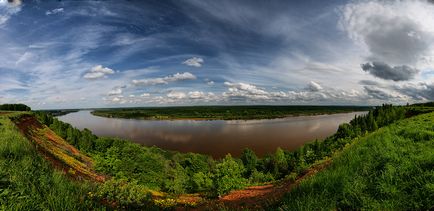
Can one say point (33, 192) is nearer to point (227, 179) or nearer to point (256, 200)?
point (256, 200)

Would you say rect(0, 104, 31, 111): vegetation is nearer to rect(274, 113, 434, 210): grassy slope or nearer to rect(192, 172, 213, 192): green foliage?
rect(192, 172, 213, 192): green foliage

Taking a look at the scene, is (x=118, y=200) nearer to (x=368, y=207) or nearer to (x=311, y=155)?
(x=368, y=207)

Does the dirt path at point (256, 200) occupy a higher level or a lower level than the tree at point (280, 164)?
higher

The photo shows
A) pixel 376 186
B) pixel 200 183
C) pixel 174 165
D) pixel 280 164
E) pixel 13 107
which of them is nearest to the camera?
pixel 376 186

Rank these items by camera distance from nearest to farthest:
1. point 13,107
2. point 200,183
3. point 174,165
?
1. point 200,183
2. point 13,107
3. point 174,165

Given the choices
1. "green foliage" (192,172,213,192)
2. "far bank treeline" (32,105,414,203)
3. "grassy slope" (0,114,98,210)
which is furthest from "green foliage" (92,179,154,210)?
"green foliage" (192,172,213,192)

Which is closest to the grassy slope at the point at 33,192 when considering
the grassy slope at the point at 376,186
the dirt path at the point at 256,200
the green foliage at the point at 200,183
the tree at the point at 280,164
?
the dirt path at the point at 256,200

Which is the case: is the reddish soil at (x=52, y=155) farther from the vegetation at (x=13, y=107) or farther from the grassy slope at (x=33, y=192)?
the vegetation at (x=13, y=107)

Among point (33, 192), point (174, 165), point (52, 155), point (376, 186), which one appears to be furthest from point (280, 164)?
point (33, 192)

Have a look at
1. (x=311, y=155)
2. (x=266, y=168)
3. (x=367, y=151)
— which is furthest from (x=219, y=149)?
(x=367, y=151)

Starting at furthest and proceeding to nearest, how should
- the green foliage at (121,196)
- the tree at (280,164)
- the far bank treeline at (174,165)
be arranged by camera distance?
the tree at (280,164) → the far bank treeline at (174,165) → the green foliage at (121,196)

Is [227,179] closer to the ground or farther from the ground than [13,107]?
closer to the ground
